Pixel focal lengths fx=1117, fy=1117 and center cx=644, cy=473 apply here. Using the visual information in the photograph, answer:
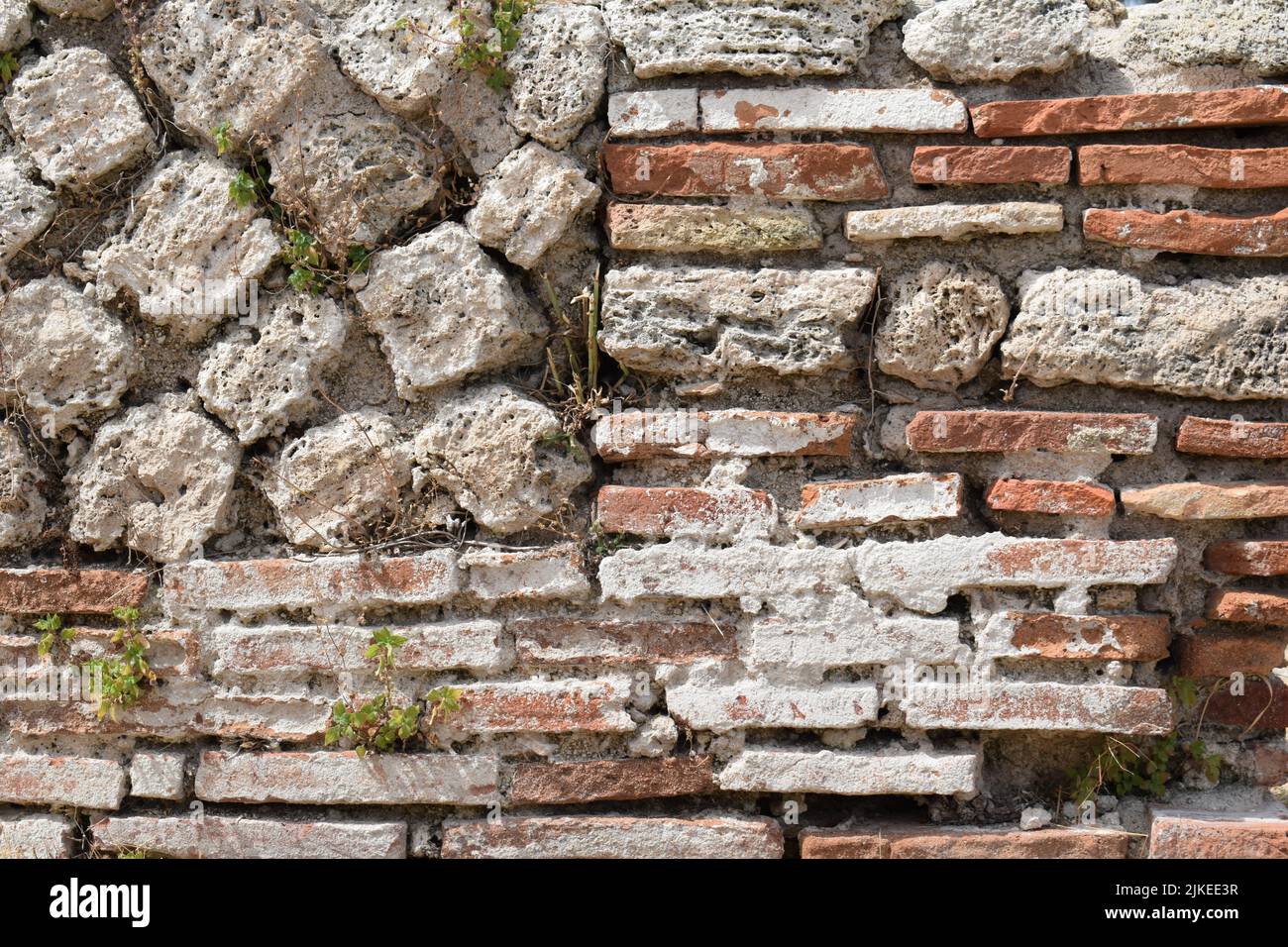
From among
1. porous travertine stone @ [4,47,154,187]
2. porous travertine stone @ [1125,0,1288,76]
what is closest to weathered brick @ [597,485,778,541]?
porous travertine stone @ [1125,0,1288,76]

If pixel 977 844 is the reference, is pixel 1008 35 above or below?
above

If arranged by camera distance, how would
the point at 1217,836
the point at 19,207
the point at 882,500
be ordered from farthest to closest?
the point at 19,207 < the point at 882,500 < the point at 1217,836

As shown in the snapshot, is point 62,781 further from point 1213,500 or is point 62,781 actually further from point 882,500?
point 1213,500

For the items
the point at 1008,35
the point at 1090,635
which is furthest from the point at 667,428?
the point at 1008,35

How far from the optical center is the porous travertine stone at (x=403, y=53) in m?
2.28

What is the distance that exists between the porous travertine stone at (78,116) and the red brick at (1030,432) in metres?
1.75

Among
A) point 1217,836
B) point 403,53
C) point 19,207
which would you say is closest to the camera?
point 1217,836

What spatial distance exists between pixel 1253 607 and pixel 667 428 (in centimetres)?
118

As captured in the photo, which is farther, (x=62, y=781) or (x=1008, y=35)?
(x=62, y=781)

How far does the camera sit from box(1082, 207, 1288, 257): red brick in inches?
84.3

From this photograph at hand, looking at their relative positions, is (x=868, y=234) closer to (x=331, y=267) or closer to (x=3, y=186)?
(x=331, y=267)

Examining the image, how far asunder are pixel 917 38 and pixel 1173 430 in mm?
917

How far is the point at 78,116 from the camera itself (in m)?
2.38

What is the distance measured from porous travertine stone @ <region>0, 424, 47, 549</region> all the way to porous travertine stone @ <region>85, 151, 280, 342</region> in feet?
1.24
